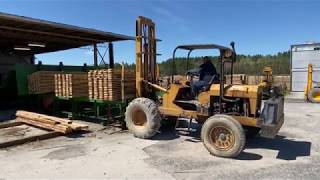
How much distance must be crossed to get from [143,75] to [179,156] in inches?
142

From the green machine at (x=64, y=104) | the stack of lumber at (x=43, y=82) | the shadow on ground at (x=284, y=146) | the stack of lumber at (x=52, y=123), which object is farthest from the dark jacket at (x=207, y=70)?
the stack of lumber at (x=43, y=82)

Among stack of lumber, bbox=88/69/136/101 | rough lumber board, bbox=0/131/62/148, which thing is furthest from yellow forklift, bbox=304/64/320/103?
rough lumber board, bbox=0/131/62/148

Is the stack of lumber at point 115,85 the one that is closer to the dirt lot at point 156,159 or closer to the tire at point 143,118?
the tire at point 143,118

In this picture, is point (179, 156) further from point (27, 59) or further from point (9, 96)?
point (27, 59)

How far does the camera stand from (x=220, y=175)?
6098mm

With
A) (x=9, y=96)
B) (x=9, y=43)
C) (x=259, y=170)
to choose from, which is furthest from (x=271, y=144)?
(x=9, y=43)

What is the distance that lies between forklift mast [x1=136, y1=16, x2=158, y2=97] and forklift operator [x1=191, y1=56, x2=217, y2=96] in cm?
223

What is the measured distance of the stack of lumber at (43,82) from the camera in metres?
13.4

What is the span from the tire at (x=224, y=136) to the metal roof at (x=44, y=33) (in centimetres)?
1045

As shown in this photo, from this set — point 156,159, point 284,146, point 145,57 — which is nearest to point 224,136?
point 156,159

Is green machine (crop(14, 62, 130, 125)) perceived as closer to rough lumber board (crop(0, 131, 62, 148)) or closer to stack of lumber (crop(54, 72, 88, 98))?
stack of lumber (crop(54, 72, 88, 98))

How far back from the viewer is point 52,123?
9.99m

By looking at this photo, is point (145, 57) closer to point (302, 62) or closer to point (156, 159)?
point (156, 159)

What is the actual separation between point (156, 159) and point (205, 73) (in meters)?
2.55
